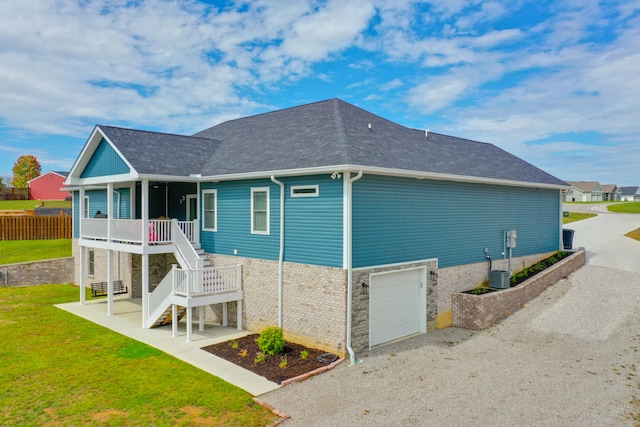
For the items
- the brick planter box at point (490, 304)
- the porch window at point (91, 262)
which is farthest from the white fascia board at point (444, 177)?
the porch window at point (91, 262)

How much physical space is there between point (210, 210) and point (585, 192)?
349 ft

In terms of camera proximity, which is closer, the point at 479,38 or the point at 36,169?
the point at 479,38

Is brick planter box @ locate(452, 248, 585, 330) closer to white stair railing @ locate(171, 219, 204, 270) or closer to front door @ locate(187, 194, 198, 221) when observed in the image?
white stair railing @ locate(171, 219, 204, 270)

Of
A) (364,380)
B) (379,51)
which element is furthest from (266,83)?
(364,380)

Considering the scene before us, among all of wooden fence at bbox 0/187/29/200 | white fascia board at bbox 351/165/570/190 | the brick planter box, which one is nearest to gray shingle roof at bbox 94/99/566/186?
white fascia board at bbox 351/165/570/190

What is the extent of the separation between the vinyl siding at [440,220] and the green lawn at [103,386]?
5124 mm

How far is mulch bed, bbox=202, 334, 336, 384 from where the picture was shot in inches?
426

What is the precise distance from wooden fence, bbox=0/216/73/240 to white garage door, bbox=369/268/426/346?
28.9m

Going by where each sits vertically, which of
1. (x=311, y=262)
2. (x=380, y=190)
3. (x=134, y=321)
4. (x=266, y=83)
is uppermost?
(x=266, y=83)

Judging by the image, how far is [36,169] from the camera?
8744 centimetres

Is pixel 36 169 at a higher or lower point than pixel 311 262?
higher

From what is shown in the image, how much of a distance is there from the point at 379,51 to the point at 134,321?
1433 cm

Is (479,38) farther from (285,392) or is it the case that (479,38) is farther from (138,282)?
(138,282)

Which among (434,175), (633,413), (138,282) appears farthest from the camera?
(138,282)
